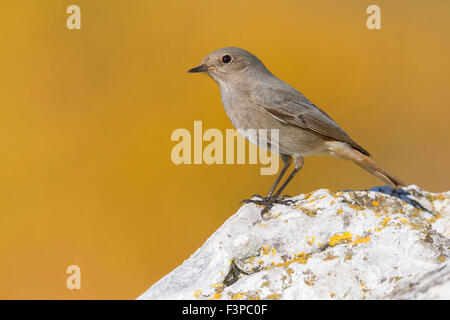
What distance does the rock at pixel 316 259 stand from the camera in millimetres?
3248

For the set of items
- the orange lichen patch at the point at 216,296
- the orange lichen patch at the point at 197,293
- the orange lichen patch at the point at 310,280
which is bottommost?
the orange lichen patch at the point at 216,296

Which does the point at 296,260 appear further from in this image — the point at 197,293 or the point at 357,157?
the point at 357,157

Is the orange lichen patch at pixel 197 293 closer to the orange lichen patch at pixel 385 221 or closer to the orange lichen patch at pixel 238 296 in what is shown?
the orange lichen patch at pixel 238 296

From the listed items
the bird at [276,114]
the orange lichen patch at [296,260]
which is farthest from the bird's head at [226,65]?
the orange lichen patch at [296,260]

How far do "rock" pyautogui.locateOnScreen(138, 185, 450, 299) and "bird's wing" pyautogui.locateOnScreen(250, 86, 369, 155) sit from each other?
1291mm

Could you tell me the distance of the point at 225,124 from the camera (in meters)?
10.4

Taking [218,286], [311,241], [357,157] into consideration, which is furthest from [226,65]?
[218,286]

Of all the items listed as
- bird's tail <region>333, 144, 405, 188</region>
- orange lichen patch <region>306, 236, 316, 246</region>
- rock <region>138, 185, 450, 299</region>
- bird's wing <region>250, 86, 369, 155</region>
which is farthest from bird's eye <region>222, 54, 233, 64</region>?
orange lichen patch <region>306, 236, 316, 246</region>

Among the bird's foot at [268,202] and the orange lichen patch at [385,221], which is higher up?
the bird's foot at [268,202]

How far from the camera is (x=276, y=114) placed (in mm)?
5535
